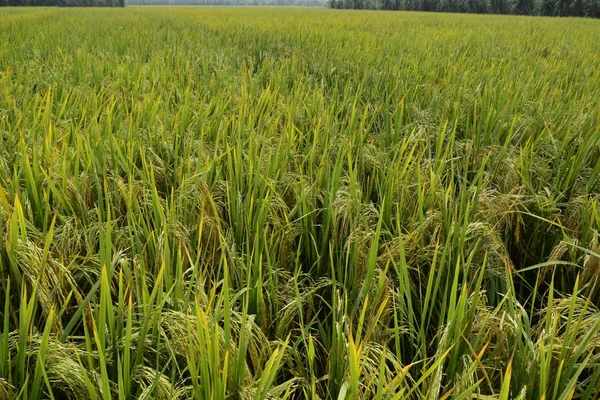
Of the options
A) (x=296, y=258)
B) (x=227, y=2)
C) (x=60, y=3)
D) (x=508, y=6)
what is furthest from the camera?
(x=227, y=2)

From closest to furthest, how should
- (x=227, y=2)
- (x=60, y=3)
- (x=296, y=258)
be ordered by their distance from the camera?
(x=296, y=258)
(x=60, y=3)
(x=227, y=2)

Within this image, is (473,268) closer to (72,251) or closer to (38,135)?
(72,251)

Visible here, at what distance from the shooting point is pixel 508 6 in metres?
33.4

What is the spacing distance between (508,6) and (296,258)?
3839 centimetres

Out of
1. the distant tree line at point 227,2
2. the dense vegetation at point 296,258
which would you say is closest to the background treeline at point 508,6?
the dense vegetation at point 296,258

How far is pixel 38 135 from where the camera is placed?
166 centimetres

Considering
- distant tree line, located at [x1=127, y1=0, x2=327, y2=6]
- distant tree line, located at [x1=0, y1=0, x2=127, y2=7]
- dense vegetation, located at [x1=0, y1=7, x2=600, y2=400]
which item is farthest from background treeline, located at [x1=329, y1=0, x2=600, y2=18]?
distant tree line, located at [x1=127, y1=0, x2=327, y2=6]

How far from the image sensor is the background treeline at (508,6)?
91.9 feet

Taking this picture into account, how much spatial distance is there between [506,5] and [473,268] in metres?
38.5

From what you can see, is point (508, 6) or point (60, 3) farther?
point (60, 3)

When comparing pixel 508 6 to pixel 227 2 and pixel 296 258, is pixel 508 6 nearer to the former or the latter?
pixel 296 258

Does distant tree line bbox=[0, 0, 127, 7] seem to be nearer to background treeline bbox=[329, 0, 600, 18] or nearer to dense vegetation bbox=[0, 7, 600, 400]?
background treeline bbox=[329, 0, 600, 18]

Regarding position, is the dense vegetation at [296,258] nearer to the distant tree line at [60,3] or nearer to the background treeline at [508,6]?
the background treeline at [508,6]

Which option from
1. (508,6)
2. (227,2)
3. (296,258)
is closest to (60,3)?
(508,6)
